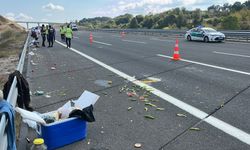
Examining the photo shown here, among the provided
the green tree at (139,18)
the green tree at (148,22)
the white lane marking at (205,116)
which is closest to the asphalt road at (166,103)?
the white lane marking at (205,116)

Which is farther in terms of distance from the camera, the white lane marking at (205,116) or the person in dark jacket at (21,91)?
the person in dark jacket at (21,91)

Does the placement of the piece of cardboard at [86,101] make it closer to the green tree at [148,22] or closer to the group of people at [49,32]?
the group of people at [49,32]

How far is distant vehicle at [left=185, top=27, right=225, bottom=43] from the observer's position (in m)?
27.2

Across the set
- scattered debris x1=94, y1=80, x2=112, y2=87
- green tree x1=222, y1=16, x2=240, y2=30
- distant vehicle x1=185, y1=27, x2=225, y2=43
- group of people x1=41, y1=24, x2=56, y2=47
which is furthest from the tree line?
scattered debris x1=94, y1=80, x2=112, y2=87

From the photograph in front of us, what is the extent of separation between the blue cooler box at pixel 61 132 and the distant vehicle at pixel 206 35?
23770 mm

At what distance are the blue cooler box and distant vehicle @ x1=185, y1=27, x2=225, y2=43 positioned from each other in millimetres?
23770

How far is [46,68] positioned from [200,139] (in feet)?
33.4

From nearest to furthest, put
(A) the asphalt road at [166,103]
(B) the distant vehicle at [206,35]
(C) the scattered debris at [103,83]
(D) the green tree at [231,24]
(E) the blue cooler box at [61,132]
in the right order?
(E) the blue cooler box at [61,132]
(A) the asphalt road at [166,103]
(C) the scattered debris at [103,83]
(B) the distant vehicle at [206,35]
(D) the green tree at [231,24]

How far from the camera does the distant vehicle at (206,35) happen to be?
1073 inches

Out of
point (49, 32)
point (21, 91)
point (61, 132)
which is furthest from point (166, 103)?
point (49, 32)

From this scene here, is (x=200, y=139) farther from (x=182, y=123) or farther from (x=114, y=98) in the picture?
(x=114, y=98)

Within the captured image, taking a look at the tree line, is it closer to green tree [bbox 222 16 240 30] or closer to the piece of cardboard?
green tree [bbox 222 16 240 30]

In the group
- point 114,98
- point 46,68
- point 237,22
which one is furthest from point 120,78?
point 237,22

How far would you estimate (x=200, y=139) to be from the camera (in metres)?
5.18
